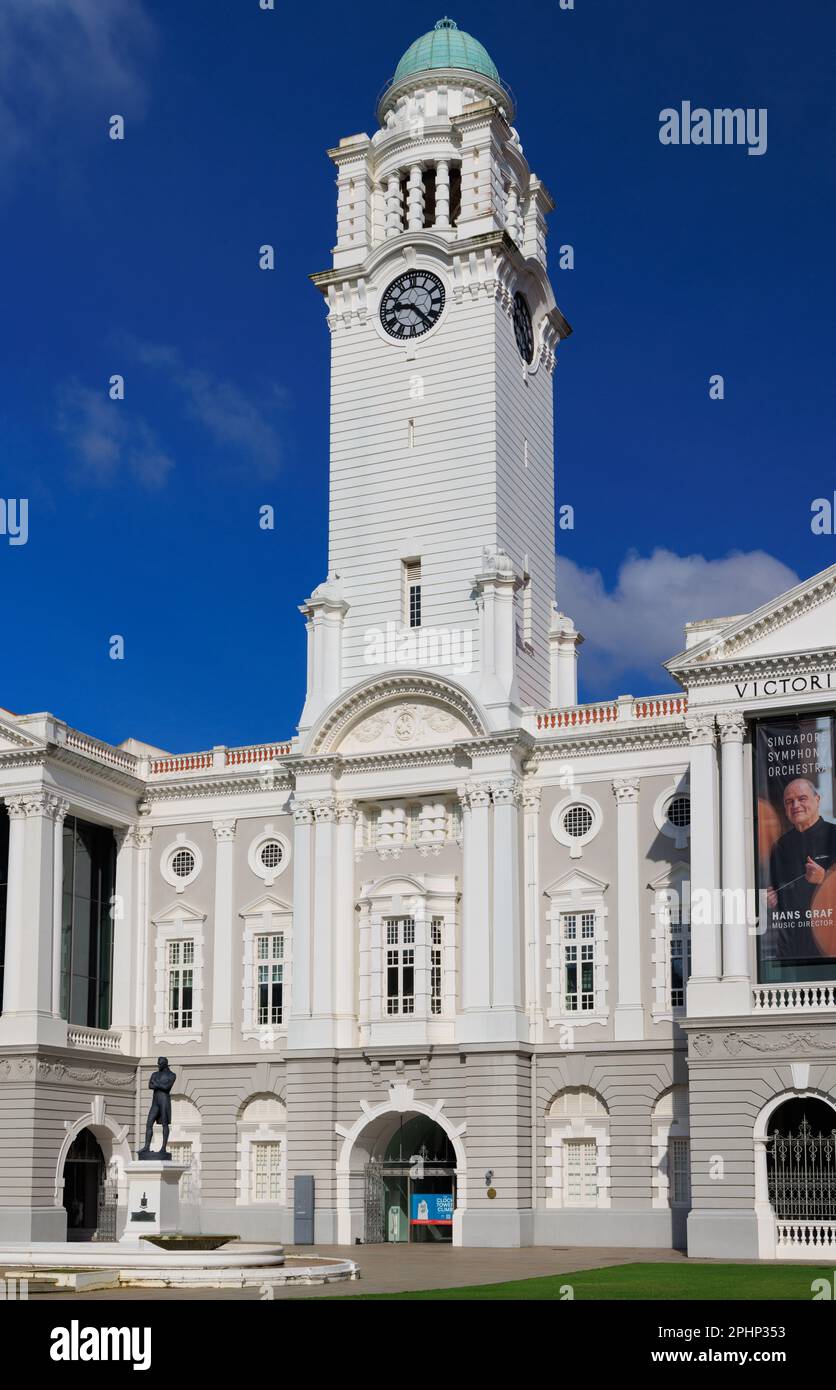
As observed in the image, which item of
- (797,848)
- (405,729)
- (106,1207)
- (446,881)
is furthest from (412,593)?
(106,1207)

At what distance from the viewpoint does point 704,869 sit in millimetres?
43469

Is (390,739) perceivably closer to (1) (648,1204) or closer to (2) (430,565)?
(2) (430,565)

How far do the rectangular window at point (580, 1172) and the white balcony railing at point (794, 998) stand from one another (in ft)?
28.3

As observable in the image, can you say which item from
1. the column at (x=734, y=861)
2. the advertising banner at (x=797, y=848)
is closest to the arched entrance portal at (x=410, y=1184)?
the column at (x=734, y=861)

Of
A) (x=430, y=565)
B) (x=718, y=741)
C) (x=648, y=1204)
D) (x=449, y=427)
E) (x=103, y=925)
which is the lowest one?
(x=648, y=1204)

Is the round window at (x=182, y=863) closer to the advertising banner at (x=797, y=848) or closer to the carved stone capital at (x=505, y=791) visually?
the carved stone capital at (x=505, y=791)

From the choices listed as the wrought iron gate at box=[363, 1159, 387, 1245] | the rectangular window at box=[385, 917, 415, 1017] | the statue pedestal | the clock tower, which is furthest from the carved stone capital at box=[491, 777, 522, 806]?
the statue pedestal

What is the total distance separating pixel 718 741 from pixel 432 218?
73.7ft

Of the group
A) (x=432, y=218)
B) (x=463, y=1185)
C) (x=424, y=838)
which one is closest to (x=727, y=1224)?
(x=463, y=1185)

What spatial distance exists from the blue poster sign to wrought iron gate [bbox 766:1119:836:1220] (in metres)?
11.1

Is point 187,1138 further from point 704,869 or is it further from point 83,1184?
point 704,869

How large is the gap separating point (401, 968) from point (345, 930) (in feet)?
7.42

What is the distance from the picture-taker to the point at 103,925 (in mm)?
55094
